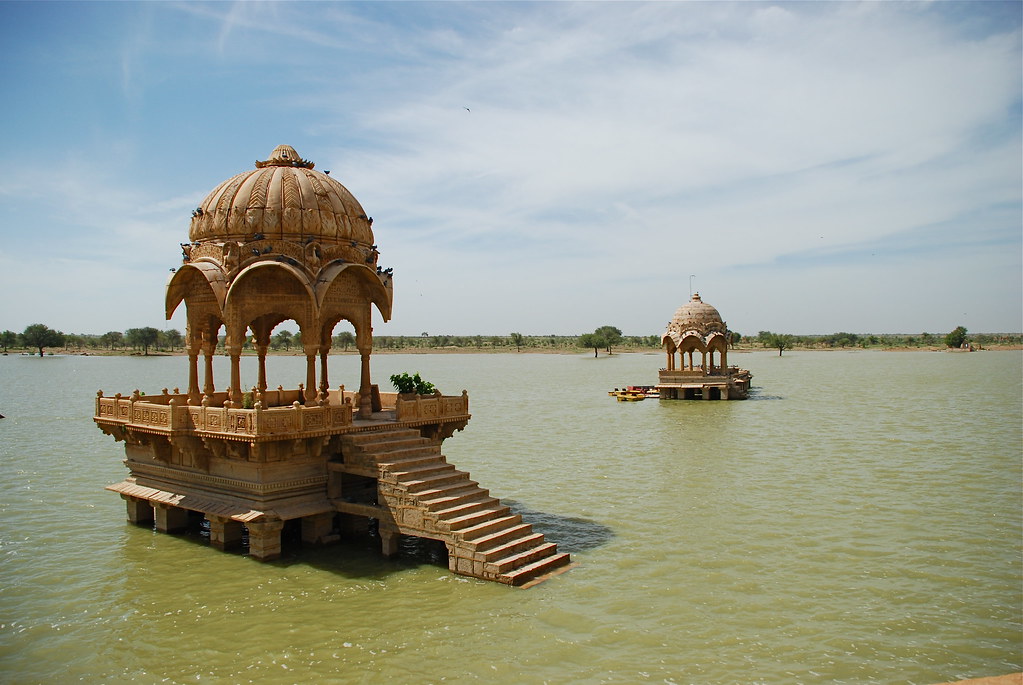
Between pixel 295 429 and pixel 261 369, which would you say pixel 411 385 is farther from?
pixel 295 429

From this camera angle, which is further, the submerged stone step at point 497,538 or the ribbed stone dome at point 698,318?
the ribbed stone dome at point 698,318

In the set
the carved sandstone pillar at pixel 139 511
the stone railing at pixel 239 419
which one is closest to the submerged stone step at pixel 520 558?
the stone railing at pixel 239 419

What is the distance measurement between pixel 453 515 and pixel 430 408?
335 centimetres

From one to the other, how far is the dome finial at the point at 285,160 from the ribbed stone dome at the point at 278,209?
0.06 ft

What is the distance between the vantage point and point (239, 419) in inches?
487

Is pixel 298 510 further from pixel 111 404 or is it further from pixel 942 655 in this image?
pixel 942 655

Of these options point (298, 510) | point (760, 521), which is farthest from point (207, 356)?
point (760, 521)

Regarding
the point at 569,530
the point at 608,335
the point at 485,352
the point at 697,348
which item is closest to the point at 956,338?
the point at 608,335

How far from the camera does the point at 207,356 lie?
15227 millimetres

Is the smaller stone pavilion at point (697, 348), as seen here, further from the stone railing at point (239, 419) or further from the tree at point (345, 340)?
the tree at point (345, 340)

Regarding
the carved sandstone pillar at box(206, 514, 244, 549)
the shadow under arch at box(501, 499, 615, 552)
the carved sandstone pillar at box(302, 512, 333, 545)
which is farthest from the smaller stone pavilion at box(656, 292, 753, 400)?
the carved sandstone pillar at box(206, 514, 244, 549)

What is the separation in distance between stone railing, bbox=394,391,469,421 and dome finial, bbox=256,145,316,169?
5.03m

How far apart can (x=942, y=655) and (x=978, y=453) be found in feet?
54.8

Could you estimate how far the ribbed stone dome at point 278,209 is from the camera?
1404 cm
